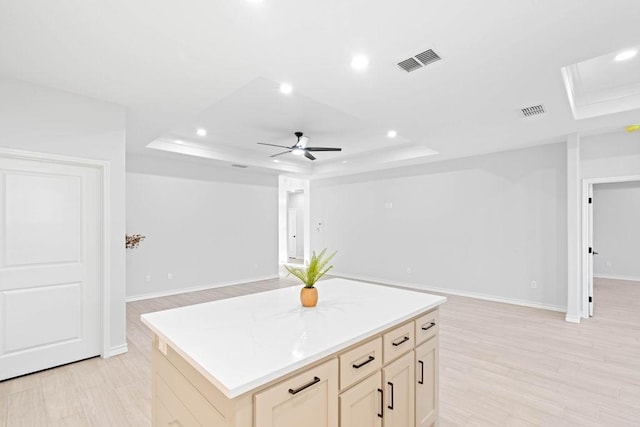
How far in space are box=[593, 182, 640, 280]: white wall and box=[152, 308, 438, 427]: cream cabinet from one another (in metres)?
8.22

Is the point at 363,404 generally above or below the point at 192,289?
above

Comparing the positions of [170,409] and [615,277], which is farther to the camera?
[615,277]

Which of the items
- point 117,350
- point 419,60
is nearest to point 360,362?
point 419,60

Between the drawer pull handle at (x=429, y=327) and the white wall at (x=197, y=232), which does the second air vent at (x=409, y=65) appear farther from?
the white wall at (x=197, y=232)

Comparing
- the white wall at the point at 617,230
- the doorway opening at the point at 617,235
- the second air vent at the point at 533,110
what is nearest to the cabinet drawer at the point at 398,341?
the second air vent at the point at 533,110

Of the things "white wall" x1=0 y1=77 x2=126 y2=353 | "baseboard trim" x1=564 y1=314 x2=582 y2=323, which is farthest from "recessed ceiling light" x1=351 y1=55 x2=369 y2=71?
"baseboard trim" x1=564 y1=314 x2=582 y2=323

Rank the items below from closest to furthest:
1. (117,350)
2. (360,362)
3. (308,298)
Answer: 1. (360,362)
2. (308,298)
3. (117,350)

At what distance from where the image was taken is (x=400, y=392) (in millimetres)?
1670

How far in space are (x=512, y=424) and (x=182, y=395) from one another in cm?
227

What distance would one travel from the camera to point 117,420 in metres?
2.23

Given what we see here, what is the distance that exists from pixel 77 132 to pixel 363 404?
3586mm

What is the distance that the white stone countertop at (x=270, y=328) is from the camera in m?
1.09

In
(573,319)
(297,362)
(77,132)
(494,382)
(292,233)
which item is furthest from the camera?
(292,233)

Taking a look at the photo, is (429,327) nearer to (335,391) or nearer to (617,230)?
(335,391)
